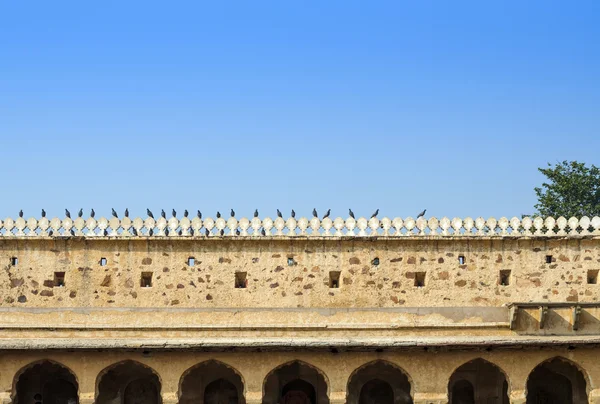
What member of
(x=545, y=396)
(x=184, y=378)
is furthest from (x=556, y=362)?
(x=184, y=378)

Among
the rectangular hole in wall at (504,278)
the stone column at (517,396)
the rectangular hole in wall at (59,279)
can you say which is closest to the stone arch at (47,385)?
the rectangular hole in wall at (59,279)

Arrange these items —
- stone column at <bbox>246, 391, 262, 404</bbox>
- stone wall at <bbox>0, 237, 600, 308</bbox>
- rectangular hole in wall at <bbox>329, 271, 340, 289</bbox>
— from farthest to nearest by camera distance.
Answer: rectangular hole in wall at <bbox>329, 271, 340, 289</bbox> < stone wall at <bbox>0, 237, 600, 308</bbox> < stone column at <bbox>246, 391, 262, 404</bbox>

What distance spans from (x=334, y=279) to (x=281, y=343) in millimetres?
2346

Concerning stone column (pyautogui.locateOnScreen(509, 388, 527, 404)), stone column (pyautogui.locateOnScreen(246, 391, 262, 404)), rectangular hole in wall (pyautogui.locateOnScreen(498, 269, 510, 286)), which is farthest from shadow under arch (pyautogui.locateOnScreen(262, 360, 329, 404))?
rectangular hole in wall (pyautogui.locateOnScreen(498, 269, 510, 286))

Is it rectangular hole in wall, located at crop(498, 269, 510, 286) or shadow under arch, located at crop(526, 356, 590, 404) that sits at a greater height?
rectangular hole in wall, located at crop(498, 269, 510, 286)

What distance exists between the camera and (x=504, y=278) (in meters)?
24.7

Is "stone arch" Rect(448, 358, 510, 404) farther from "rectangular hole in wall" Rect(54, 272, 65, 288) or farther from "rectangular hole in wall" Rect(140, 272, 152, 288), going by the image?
"rectangular hole in wall" Rect(54, 272, 65, 288)

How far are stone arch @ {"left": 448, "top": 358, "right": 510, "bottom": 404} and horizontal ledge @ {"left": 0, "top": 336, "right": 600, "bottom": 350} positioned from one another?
1.91m

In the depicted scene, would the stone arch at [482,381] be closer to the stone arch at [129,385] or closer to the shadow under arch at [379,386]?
the shadow under arch at [379,386]

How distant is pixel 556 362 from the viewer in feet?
82.7

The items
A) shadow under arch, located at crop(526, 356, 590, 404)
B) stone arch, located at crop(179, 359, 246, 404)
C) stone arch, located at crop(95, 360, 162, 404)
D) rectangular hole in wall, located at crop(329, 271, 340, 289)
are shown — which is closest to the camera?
rectangular hole in wall, located at crop(329, 271, 340, 289)

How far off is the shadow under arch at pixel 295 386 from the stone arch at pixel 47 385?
4.57m

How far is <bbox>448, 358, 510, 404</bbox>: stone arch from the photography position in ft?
82.3

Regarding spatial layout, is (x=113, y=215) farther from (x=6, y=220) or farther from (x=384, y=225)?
(x=384, y=225)
